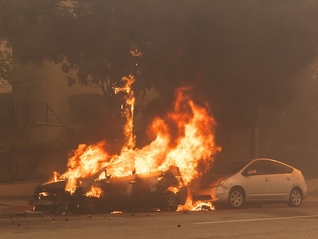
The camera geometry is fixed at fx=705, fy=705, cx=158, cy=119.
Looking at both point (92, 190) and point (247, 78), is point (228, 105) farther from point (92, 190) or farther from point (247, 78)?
point (92, 190)

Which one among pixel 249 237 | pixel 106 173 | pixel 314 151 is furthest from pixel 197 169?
pixel 314 151

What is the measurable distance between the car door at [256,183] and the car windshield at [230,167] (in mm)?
211

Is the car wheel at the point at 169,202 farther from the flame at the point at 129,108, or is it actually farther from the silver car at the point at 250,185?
the flame at the point at 129,108

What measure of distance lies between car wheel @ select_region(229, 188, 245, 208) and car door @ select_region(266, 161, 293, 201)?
1.05 m

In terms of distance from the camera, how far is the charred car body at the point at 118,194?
1563 centimetres

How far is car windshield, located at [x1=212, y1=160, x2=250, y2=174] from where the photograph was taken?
Result: 1857 centimetres

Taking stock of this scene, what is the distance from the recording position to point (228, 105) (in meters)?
20.8

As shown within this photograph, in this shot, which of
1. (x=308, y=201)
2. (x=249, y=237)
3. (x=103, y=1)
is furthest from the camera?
(x=308, y=201)

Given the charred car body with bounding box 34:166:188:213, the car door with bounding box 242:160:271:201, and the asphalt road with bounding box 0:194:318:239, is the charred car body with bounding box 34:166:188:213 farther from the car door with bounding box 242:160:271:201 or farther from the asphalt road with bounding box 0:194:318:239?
the car door with bounding box 242:160:271:201

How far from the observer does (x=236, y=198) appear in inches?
711

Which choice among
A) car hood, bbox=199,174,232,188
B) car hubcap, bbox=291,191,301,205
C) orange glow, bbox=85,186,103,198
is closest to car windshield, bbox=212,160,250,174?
car hood, bbox=199,174,232,188

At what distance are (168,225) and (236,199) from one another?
5163 mm

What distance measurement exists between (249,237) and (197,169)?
8.14 meters

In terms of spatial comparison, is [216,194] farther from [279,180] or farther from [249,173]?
[279,180]
